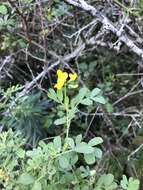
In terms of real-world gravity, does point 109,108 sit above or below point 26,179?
below

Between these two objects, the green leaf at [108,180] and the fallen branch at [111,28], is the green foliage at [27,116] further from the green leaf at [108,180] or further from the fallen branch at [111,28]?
the green leaf at [108,180]

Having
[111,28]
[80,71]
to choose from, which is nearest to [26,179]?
[111,28]

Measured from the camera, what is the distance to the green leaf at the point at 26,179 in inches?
47.4

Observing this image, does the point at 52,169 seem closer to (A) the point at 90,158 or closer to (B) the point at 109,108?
(A) the point at 90,158

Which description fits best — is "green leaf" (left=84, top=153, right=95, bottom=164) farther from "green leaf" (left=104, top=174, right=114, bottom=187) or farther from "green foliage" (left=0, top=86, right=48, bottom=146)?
"green foliage" (left=0, top=86, right=48, bottom=146)

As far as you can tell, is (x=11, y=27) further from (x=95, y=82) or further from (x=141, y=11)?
(x=141, y=11)

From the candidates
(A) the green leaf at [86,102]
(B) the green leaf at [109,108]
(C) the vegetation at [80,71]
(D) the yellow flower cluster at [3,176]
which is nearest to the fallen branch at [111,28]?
(C) the vegetation at [80,71]

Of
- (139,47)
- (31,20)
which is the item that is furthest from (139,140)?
(31,20)

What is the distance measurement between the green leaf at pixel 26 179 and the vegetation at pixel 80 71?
1.76ft

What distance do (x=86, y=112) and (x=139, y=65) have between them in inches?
12.7

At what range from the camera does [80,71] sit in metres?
2.22

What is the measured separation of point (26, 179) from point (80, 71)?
3.54 feet

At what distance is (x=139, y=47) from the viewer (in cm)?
185

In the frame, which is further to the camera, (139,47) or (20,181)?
(139,47)
